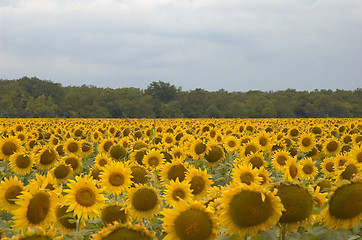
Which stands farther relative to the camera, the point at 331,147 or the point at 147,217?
the point at 331,147

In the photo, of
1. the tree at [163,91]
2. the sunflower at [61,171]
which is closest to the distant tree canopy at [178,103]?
the tree at [163,91]

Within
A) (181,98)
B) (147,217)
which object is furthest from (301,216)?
(181,98)

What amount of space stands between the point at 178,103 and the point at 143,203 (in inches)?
2828

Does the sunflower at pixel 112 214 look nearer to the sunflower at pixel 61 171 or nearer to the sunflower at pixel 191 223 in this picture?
the sunflower at pixel 191 223

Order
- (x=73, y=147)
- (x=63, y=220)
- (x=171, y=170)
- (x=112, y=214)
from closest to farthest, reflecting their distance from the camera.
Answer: (x=112, y=214) → (x=63, y=220) → (x=171, y=170) → (x=73, y=147)

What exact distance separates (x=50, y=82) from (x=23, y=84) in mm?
5848

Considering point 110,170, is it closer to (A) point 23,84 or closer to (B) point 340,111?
(B) point 340,111

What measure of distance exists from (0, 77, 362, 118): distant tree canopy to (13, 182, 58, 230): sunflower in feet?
196

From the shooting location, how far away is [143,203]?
3.29 m

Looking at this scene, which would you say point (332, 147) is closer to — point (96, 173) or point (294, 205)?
point (96, 173)

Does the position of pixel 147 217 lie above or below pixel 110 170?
below

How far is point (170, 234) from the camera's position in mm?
2242

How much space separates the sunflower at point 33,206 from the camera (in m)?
2.68

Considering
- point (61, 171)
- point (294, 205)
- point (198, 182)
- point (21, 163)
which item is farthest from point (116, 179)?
point (21, 163)
